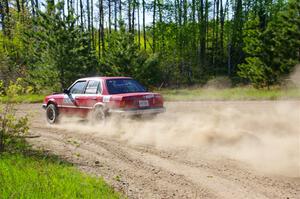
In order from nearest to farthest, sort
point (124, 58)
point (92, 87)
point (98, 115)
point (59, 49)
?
point (98, 115) → point (92, 87) → point (59, 49) → point (124, 58)

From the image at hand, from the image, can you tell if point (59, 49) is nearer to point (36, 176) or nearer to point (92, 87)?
point (92, 87)

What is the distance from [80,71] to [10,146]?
18.2 metres

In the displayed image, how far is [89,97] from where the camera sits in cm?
1112

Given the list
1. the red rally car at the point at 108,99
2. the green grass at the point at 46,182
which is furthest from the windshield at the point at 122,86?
the green grass at the point at 46,182

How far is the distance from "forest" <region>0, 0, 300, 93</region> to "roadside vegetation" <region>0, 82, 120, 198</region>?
680 inches

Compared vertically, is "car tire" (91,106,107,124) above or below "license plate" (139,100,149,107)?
below

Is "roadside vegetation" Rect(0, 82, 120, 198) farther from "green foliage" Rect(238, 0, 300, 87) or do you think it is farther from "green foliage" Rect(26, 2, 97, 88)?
"green foliage" Rect(238, 0, 300, 87)

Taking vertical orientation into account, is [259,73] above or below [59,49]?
below

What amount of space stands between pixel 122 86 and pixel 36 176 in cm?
588

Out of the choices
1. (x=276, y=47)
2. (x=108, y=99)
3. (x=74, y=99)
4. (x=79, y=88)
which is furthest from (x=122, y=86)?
(x=276, y=47)

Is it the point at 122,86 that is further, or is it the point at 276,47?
the point at 276,47

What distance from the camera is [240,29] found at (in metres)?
49.2

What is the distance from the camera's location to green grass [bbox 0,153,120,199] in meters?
4.69

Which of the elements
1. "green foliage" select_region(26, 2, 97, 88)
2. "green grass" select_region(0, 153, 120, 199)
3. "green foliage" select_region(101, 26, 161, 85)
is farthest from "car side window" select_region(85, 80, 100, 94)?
"green foliage" select_region(101, 26, 161, 85)
